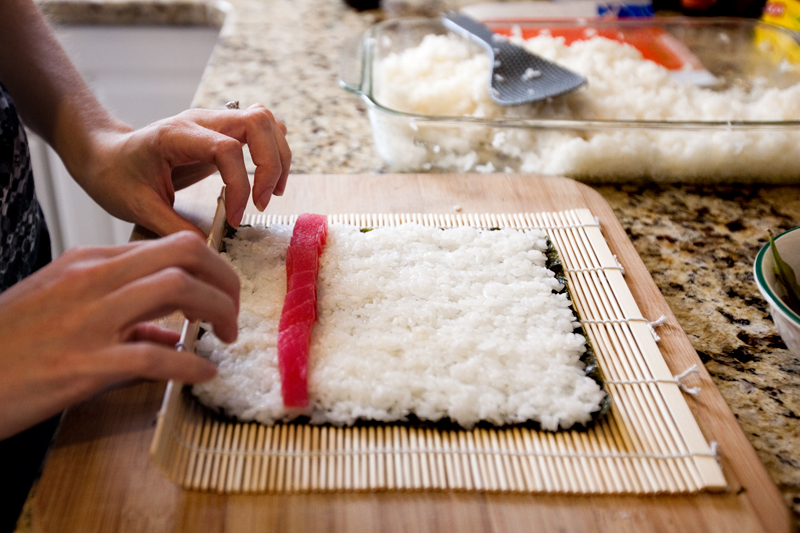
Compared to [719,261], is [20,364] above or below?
above

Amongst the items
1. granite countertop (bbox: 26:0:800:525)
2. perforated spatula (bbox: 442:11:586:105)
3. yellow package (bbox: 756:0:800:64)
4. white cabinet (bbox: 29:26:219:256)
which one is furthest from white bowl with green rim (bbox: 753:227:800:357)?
white cabinet (bbox: 29:26:219:256)

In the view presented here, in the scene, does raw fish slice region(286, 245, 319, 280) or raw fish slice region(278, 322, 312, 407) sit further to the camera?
raw fish slice region(286, 245, 319, 280)

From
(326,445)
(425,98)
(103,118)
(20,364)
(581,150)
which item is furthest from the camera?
(425,98)

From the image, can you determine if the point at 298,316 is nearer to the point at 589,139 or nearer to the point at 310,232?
the point at 310,232

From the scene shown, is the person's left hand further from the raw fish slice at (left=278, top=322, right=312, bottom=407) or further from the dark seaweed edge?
the dark seaweed edge

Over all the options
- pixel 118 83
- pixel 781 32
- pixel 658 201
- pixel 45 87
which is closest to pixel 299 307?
pixel 45 87

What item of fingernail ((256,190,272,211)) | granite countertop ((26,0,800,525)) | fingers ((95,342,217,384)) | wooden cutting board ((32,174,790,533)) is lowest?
wooden cutting board ((32,174,790,533))

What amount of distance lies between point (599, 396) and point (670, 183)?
68 centimetres

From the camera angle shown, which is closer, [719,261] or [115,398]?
[115,398]

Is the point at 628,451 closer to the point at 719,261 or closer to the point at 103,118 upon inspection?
the point at 719,261

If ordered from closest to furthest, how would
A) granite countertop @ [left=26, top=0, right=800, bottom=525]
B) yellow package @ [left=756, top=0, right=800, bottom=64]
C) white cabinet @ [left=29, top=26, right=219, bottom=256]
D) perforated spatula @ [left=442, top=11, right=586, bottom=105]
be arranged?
granite countertop @ [left=26, top=0, right=800, bottom=525] < perforated spatula @ [left=442, top=11, right=586, bottom=105] < yellow package @ [left=756, top=0, right=800, bottom=64] < white cabinet @ [left=29, top=26, right=219, bottom=256]

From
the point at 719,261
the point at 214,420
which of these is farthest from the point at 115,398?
the point at 719,261

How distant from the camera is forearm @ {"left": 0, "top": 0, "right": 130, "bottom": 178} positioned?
0.89m

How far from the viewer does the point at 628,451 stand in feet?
2.01
